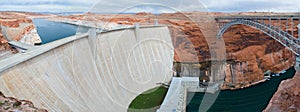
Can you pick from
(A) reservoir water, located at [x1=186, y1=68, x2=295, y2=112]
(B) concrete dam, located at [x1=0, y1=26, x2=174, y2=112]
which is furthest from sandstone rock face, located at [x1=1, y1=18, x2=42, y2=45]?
(A) reservoir water, located at [x1=186, y1=68, x2=295, y2=112]

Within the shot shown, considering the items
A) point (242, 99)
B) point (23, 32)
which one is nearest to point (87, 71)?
point (242, 99)

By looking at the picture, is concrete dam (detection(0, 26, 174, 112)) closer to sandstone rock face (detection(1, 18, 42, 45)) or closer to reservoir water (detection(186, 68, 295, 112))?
reservoir water (detection(186, 68, 295, 112))

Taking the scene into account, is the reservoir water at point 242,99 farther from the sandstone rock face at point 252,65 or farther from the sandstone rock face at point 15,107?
the sandstone rock face at point 15,107

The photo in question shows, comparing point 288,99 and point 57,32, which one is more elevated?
point 288,99

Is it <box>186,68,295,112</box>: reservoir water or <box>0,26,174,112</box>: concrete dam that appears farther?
<box>186,68,295,112</box>: reservoir water

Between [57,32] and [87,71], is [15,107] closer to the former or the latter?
[87,71]
